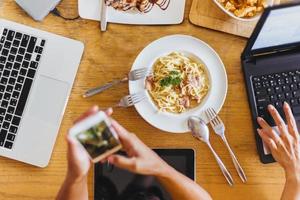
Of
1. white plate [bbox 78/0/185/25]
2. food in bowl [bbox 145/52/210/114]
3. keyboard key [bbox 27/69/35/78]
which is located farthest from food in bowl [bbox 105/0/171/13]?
keyboard key [bbox 27/69/35/78]

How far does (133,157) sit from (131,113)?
9.3 inches

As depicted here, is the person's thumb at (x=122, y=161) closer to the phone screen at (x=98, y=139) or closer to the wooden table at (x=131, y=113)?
the phone screen at (x=98, y=139)

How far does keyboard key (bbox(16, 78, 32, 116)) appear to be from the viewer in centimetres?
119

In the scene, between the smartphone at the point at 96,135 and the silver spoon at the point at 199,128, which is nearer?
the smartphone at the point at 96,135

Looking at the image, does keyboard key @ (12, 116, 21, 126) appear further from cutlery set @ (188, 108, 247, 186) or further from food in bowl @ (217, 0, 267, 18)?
food in bowl @ (217, 0, 267, 18)

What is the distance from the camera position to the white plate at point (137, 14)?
3.97ft

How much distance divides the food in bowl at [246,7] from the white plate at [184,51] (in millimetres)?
104

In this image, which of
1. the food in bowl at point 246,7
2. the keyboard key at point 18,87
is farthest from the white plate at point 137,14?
the keyboard key at point 18,87

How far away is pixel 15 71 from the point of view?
1197 mm

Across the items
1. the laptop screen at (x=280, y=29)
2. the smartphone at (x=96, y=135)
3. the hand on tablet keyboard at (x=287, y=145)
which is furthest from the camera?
the hand on tablet keyboard at (x=287, y=145)

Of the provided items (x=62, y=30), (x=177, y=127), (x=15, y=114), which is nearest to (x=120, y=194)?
(x=177, y=127)

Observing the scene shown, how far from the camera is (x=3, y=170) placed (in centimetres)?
120

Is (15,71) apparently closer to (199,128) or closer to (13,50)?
(13,50)

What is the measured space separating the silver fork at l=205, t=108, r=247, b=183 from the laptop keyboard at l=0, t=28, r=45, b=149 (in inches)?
16.6
